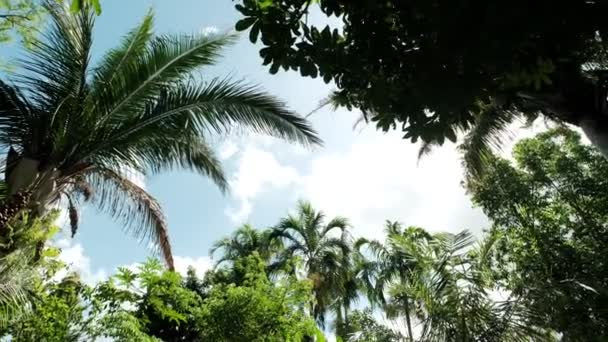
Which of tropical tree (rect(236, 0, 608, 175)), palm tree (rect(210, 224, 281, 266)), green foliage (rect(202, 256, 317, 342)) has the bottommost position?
tropical tree (rect(236, 0, 608, 175))

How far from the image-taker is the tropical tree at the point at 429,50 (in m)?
2.05

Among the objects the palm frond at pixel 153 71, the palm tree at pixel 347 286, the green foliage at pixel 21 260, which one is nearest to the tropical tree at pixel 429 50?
the green foliage at pixel 21 260

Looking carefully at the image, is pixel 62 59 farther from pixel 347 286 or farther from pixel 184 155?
pixel 347 286

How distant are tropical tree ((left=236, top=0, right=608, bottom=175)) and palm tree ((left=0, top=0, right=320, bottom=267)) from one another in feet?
12.6

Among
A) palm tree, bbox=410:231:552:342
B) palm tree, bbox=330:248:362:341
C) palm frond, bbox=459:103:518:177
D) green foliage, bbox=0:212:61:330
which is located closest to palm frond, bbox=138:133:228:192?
green foliage, bbox=0:212:61:330

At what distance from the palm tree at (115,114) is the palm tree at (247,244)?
13.4 metres

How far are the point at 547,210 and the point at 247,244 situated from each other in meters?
12.3

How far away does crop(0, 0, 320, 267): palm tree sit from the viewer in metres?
5.49

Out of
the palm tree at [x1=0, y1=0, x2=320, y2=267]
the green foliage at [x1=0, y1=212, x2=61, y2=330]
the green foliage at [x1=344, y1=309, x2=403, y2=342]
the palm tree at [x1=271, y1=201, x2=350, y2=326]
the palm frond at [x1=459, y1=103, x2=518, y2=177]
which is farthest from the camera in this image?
the palm tree at [x1=271, y1=201, x2=350, y2=326]

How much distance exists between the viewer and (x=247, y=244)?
20.8 meters

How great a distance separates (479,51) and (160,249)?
227 inches

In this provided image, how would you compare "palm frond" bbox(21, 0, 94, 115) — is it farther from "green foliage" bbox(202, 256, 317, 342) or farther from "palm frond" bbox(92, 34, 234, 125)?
"green foliage" bbox(202, 256, 317, 342)

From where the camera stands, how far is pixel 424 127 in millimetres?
2438

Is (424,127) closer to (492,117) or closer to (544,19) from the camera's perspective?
(544,19)
